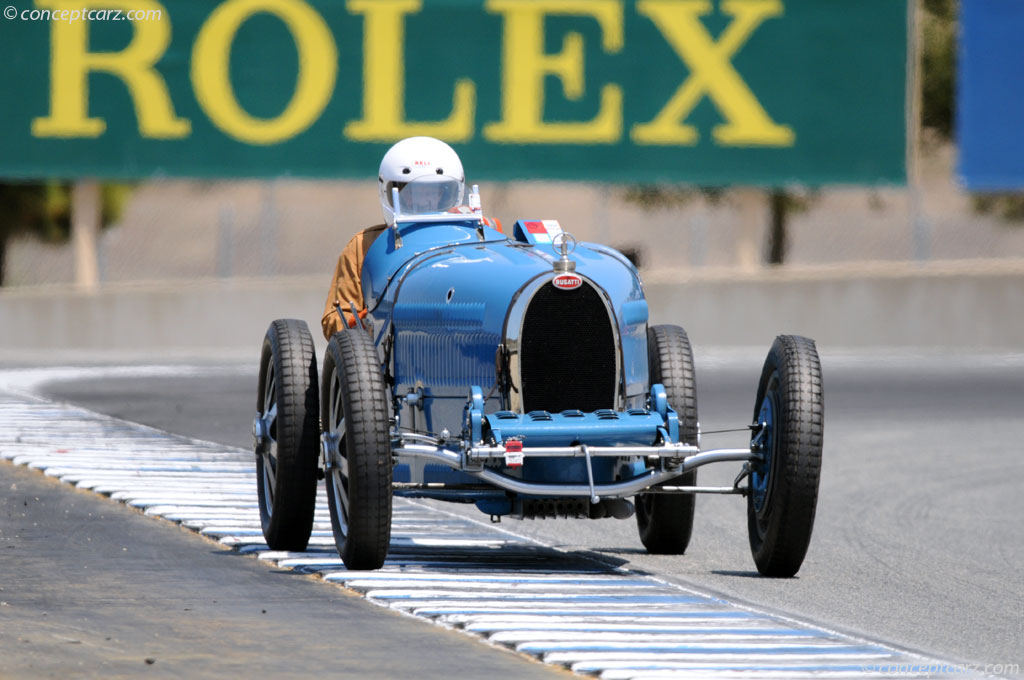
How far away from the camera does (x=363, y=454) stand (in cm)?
871

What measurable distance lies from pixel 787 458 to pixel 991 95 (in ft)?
72.6

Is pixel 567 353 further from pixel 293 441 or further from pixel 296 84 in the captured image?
pixel 296 84

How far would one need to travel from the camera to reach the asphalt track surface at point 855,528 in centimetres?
804

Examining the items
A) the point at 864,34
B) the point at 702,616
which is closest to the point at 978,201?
the point at 864,34

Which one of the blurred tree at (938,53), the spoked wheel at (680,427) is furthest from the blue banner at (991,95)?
the spoked wheel at (680,427)

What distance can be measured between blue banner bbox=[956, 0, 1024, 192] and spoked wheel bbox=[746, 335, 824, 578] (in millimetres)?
21113

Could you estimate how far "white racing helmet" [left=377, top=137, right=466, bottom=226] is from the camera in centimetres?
1061

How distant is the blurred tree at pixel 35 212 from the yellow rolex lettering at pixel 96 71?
952 centimetres

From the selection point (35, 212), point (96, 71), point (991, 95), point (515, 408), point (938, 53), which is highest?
point (938, 53)

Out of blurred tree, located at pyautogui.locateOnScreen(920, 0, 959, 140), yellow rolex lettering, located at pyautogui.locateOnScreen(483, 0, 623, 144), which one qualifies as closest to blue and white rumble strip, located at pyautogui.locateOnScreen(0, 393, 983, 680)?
yellow rolex lettering, located at pyautogui.locateOnScreen(483, 0, 623, 144)

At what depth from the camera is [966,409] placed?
19.4 metres

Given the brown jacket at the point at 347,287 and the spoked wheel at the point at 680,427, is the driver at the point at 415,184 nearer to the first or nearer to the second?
the brown jacket at the point at 347,287

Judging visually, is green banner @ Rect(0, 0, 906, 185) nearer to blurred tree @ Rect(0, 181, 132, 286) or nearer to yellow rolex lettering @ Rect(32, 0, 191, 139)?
yellow rolex lettering @ Rect(32, 0, 191, 139)

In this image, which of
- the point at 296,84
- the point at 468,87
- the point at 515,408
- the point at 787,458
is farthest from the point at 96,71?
the point at 787,458
